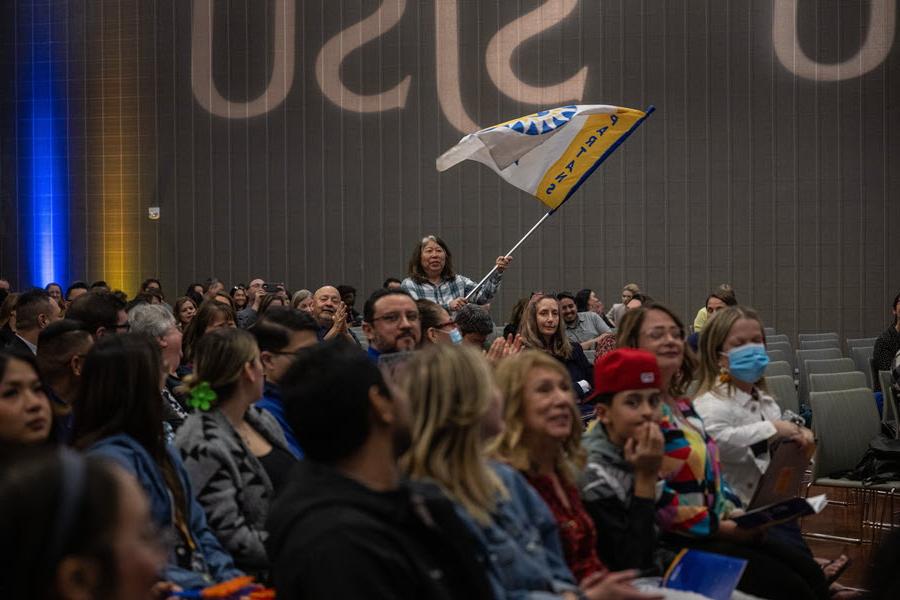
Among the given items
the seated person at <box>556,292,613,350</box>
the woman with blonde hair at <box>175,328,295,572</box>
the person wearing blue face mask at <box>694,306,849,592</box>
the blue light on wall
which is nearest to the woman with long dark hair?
the woman with blonde hair at <box>175,328,295,572</box>

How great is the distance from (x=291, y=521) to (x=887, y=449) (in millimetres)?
4433

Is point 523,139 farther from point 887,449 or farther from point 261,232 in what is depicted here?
point 261,232

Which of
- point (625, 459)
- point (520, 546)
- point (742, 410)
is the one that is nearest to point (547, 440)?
point (625, 459)

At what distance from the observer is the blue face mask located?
4211 mm

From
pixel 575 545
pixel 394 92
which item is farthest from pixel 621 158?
pixel 575 545

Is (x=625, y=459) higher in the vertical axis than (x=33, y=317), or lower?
higher

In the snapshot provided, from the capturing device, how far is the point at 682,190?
→ 13570 millimetres

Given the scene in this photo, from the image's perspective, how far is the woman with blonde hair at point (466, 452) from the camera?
7.20 feet

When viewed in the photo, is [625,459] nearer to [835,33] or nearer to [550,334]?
[550,334]

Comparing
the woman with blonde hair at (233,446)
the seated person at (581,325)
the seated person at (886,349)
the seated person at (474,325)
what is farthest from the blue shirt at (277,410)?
the seated person at (886,349)

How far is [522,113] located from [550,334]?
752 centimetres

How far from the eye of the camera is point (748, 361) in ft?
13.8

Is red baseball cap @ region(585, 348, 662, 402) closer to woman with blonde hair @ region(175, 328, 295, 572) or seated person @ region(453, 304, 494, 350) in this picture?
woman with blonde hair @ region(175, 328, 295, 572)

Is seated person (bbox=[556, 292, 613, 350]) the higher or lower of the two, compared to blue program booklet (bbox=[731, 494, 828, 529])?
lower
